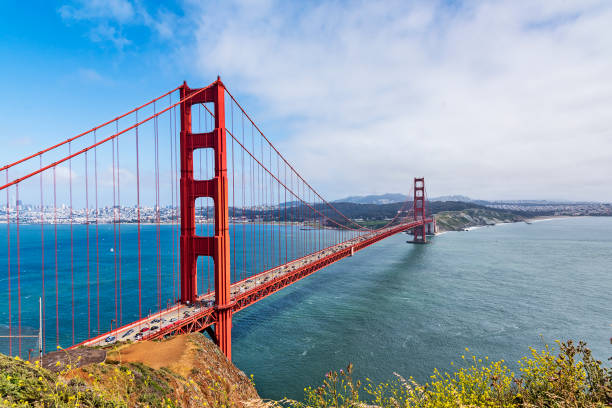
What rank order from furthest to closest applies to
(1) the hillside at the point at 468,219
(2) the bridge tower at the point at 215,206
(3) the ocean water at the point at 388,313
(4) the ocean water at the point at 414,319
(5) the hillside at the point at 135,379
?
(1) the hillside at the point at 468,219 < (3) the ocean water at the point at 388,313 < (4) the ocean water at the point at 414,319 < (2) the bridge tower at the point at 215,206 < (5) the hillside at the point at 135,379

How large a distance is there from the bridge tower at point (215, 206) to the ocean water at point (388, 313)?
5.15 m

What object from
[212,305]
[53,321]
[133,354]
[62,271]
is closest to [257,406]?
[133,354]

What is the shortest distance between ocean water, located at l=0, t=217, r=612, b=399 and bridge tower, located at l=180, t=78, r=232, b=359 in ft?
16.9

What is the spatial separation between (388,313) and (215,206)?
21865 millimetres

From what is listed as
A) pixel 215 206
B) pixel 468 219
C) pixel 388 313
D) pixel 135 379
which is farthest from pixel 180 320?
pixel 468 219

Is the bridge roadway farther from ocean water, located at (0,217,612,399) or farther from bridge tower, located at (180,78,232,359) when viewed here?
ocean water, located at (0,217,612,399)

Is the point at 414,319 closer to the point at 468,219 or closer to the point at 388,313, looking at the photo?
the point at 388,313

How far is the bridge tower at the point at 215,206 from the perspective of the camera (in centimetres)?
2080

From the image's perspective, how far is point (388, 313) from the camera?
32.3 m

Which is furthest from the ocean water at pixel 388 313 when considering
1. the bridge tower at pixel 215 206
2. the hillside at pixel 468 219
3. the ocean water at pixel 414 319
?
the hillside at pixel 468 219

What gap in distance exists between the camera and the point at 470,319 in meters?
29.7

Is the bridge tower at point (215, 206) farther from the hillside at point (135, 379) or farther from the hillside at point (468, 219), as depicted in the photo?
the hillside at point (468, 219)

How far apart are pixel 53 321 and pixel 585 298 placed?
5749cm

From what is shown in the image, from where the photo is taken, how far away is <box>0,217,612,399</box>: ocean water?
22.7m
